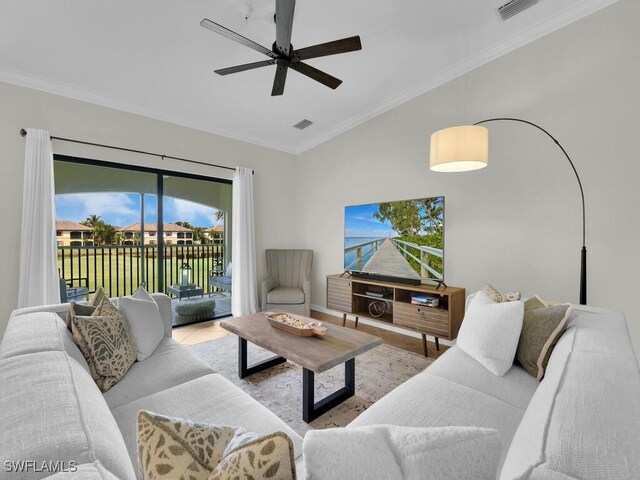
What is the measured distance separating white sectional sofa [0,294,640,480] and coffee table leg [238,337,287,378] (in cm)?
63

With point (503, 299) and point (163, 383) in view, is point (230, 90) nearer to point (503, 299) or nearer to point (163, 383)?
point (163, 383)

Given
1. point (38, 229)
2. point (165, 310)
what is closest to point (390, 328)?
point (165, 310)

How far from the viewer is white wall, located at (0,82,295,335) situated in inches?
107

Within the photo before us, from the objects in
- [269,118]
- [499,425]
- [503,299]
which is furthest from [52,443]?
[269,118]

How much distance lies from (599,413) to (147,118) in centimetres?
437

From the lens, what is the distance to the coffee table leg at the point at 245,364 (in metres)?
2.43

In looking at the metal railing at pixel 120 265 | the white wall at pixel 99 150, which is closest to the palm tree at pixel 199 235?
the metal railing at pixel 120 265

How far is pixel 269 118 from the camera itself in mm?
3932

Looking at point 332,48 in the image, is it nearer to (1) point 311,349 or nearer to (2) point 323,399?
(1) point 311,349

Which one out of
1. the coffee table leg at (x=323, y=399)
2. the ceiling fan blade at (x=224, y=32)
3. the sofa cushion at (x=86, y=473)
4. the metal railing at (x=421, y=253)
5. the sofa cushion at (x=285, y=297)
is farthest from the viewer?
the sofa cushion at (x=285, y=297)

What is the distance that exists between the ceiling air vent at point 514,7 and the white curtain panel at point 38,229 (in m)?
4.32

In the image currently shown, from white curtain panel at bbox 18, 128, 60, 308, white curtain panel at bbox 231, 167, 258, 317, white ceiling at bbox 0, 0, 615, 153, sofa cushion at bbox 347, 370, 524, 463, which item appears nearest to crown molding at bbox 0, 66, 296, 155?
white ceiling at bbox 0, 0, 615, 153

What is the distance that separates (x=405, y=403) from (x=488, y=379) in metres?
0.55

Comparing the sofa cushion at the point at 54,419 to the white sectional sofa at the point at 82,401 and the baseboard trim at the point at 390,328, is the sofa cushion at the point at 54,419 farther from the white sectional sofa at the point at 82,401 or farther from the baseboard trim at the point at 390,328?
the baseboard trim at the point at 390,328
